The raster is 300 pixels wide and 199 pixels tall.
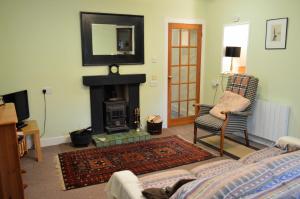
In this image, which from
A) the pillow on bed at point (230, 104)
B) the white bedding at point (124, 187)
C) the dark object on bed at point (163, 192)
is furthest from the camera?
the pillow on bed at point (230, 104)

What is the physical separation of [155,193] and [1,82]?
10.1 ft

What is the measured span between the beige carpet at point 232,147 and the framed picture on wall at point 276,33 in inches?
62.4

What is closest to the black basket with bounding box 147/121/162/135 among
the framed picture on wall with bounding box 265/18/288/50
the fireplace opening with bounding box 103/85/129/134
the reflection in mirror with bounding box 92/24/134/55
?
the fireplace opening with bounding box 103/85/129/134

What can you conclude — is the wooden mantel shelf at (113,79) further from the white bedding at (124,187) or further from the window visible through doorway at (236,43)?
the white bedding at (124,187)

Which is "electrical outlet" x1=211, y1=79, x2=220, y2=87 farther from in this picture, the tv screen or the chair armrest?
the tv screen

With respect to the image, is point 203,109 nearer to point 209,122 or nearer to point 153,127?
point 209,122

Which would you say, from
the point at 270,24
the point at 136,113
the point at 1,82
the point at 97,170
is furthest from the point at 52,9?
the point at 270,24

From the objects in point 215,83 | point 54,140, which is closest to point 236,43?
point 215,83

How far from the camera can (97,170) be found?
3.14m

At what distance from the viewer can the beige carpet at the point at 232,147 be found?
3.72 metres

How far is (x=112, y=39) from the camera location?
13.8ft

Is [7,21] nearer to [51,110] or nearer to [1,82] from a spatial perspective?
[1,82]

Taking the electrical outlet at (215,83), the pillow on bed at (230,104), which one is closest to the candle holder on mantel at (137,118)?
the pillow on bed at (230,104)

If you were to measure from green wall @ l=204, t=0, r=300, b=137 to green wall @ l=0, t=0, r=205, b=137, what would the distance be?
107 cm
